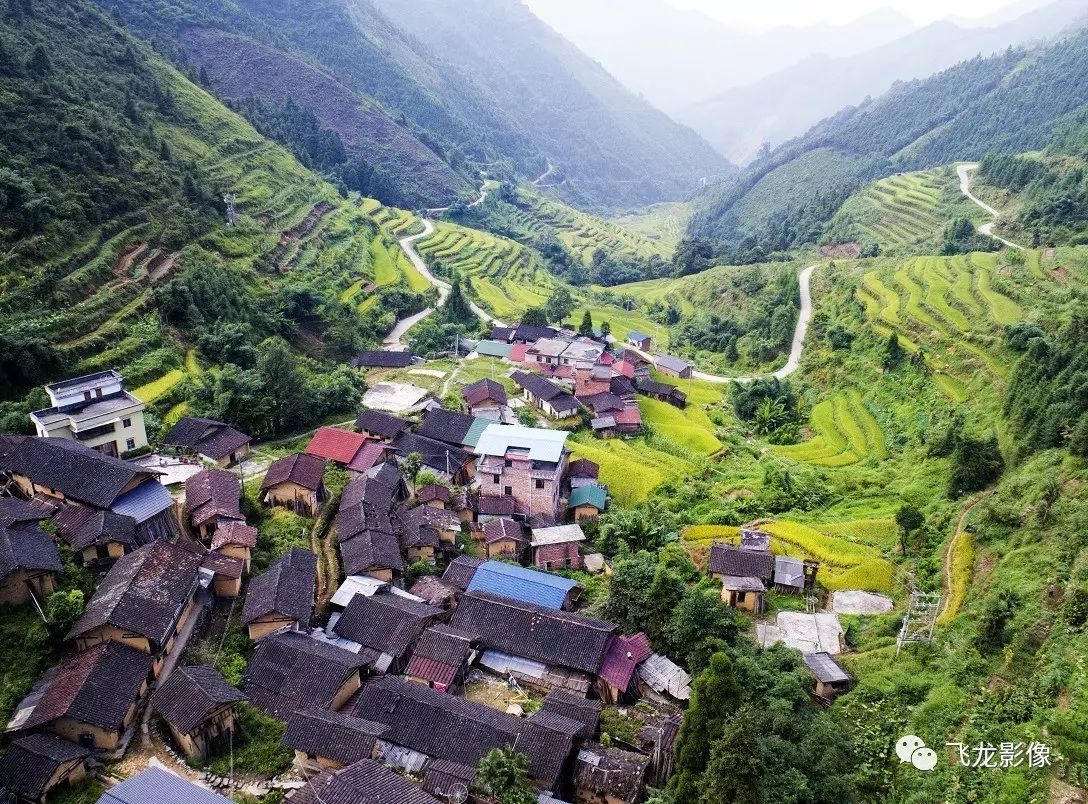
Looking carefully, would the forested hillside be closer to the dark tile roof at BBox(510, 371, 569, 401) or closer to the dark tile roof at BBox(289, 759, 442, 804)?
the dark tile roof at BBox(510, 371, 569, 401)

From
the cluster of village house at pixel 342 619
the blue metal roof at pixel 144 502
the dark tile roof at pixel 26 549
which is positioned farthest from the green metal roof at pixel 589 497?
the dark tile roof at pixel 26 549

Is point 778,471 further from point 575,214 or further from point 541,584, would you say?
point 575,214

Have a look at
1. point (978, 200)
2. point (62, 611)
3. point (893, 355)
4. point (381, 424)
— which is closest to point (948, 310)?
point (893, 355)

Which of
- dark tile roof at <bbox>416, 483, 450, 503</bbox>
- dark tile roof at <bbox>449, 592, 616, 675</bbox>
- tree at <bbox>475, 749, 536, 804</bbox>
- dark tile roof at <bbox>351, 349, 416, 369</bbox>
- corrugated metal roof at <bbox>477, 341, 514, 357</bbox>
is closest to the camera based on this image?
tree at <bbox>475, 749, 536, 804</bbox>

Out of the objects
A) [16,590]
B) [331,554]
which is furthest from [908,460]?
[16,590]

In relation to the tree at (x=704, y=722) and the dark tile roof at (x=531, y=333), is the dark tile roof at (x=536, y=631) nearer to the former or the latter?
the tree at (x=704, y=722)

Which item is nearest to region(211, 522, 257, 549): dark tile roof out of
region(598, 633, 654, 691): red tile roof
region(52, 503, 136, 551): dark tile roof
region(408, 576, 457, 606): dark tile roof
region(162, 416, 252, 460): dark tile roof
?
region(52, 503, 136, 551): dark tile roof

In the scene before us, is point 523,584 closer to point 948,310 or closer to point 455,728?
point 455,728
